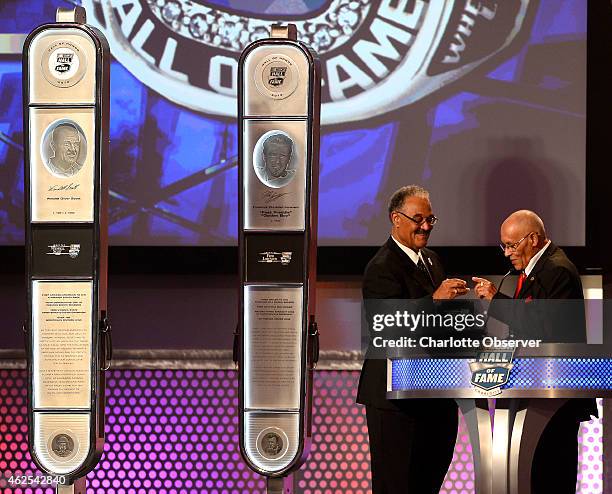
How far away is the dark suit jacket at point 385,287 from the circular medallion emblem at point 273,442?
1.07ft

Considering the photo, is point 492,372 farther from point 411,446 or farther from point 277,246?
point 277,246

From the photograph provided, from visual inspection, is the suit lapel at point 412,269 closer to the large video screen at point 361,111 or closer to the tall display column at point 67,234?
the large video screen at point 361,111

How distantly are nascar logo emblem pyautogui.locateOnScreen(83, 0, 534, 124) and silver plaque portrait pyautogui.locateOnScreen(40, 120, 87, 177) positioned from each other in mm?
1199

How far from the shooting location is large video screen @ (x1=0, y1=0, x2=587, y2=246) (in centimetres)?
502

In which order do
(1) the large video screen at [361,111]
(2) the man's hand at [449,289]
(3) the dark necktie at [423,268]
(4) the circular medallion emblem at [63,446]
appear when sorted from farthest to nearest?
(1) the large video screen at [361,111]
(3) the dark necktie at [423,268]
(4) the circular medallion emblem at [63,446]
(2) the man's hand at [449,289]

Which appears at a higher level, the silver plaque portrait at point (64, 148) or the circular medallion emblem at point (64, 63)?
the circular medallion emblem at point (64, 63)

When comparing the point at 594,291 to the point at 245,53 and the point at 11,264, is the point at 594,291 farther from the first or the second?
the point at 11,264

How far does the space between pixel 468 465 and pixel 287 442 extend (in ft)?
4.33

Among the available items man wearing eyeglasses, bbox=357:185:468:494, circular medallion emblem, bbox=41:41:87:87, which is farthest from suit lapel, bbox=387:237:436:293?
circular medallion emblem, bbox=41:41:87:87

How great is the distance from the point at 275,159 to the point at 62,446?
136 cm

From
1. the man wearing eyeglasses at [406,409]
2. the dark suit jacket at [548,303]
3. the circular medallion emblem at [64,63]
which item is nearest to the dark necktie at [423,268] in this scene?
the man wearing eyeglasses at [406,409]

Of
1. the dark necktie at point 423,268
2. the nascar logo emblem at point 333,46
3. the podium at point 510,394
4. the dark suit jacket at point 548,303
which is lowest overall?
the podium at point 510,394

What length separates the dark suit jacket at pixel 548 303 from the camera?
4055mm

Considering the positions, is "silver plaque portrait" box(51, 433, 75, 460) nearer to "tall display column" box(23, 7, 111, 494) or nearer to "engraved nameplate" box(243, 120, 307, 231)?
"tall display column" box(23, 7, 111, 494)
